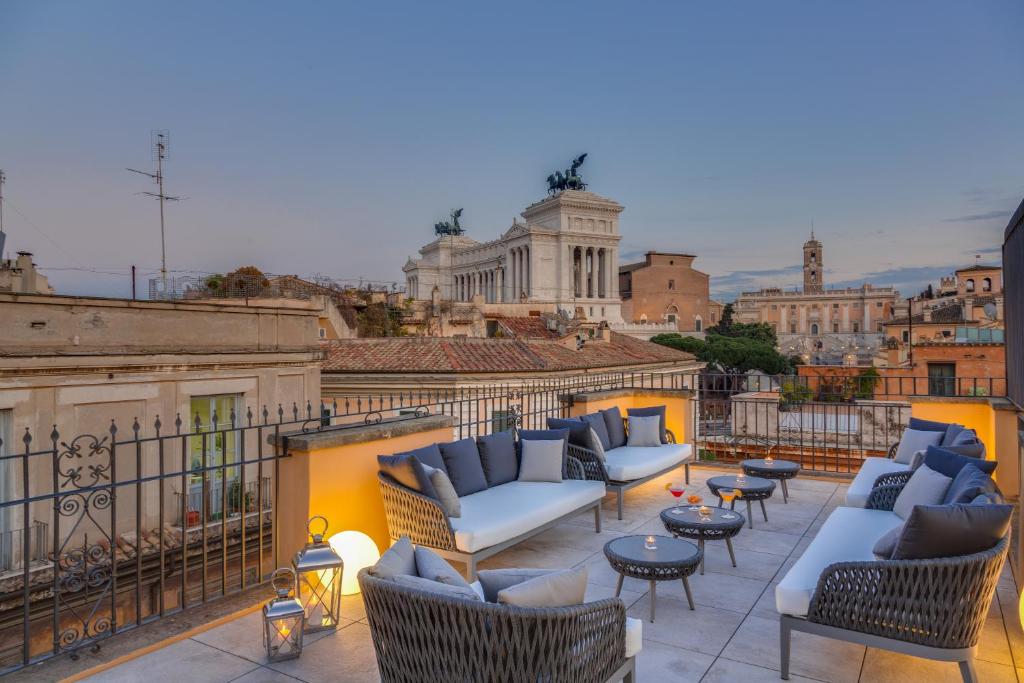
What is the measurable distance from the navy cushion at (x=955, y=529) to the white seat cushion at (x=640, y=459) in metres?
3.65

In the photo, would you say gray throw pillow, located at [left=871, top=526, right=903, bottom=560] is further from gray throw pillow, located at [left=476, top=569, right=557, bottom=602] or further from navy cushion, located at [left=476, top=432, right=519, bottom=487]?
navy cushion, located at [left=476, top=432, right=519, bottom=487]

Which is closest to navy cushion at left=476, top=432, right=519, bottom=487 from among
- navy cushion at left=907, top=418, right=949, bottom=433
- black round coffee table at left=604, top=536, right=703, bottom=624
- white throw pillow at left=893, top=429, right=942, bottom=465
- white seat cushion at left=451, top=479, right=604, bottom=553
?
white seat cushion at left=451, top=479, right=604, bottom=553

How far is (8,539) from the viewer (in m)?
9.23

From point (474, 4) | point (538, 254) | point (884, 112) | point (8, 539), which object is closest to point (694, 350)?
point (538, 254)

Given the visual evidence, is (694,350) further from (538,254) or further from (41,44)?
(41,44)

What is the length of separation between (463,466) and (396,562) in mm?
2816

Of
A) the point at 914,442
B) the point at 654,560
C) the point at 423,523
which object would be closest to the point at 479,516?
the point at 423,523

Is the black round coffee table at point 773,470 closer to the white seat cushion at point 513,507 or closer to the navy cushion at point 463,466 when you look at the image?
the white seat cushion at point 513,507

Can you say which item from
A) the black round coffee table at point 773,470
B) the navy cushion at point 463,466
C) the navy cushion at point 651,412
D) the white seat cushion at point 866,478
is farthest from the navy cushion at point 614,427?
the white seat cushion at point 866,478

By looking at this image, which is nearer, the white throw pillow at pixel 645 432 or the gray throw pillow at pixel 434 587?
the gray throw pillow at pixel 434 587

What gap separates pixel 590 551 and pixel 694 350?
1822 inches

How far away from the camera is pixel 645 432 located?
7785 millimetres

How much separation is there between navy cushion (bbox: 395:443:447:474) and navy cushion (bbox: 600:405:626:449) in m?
2.94

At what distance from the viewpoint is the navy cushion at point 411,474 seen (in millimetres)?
4434
